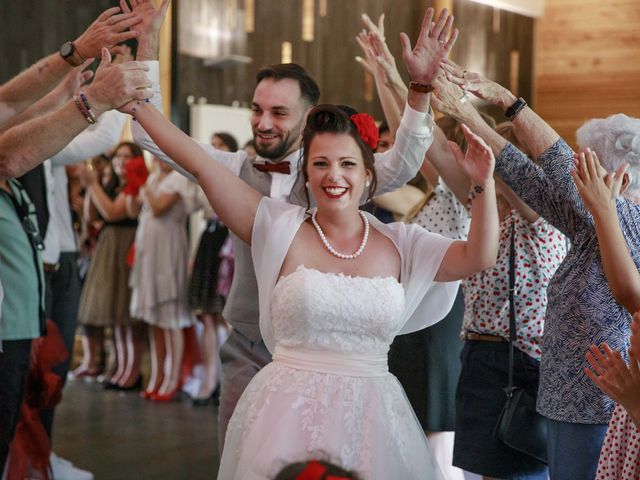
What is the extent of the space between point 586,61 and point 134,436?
6.66m

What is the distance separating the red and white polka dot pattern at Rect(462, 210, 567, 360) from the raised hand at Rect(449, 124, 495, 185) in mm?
769

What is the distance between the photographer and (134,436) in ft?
15.3

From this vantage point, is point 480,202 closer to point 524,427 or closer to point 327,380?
point 327,380

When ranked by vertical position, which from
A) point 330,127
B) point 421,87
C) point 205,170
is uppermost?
point 421,87

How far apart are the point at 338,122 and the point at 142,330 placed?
14.2 feet

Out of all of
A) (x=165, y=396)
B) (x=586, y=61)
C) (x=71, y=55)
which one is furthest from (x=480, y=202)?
(x=586, y=61)

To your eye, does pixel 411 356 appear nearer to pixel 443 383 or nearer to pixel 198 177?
pixel 443 383

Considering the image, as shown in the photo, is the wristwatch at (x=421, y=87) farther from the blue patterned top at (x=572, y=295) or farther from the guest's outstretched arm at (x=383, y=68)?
the guest's outstretched arm at (x=383, y=68)

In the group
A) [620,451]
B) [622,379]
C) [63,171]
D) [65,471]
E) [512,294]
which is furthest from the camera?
[63,171]

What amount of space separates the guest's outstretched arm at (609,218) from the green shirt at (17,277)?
5.83 ft

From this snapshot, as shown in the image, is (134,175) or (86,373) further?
(86,373)

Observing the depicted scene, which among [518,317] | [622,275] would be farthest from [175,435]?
[622,275]

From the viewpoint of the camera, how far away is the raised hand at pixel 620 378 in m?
1.81

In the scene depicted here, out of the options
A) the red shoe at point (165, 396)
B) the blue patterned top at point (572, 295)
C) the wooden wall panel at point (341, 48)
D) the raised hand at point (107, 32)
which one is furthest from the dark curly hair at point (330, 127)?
the wooden wall panel at point (341, 48)
